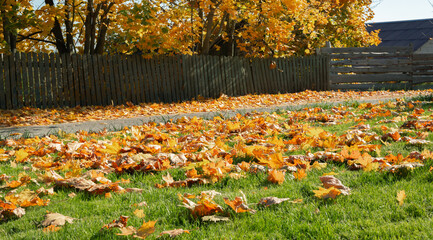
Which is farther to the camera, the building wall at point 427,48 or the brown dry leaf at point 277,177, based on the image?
the building wall at point 427,48

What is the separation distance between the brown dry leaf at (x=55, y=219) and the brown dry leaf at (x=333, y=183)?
1.59m

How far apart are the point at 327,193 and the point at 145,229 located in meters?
1.12

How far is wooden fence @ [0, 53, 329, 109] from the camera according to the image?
1097 cm

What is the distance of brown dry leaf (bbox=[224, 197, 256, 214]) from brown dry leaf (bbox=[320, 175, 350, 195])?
0.61 metres

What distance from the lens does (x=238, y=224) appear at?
2.25 meters

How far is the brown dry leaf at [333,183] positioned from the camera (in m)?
2.61

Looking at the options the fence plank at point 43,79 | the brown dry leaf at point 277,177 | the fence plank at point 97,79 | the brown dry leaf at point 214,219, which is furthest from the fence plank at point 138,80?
the brown dry leaf at point 214,219

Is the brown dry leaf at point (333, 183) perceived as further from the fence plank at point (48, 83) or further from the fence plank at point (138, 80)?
the fence plank at point (138, 80)

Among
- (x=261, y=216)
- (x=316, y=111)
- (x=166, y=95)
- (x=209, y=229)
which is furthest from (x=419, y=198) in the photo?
(x=166, y=95)

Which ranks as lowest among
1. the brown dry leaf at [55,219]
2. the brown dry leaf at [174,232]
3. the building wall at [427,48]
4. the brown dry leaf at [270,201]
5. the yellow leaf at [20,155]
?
the brown dry leaf at [174,232]

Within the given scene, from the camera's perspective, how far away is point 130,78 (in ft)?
41.3

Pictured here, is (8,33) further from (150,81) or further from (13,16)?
(150,81)

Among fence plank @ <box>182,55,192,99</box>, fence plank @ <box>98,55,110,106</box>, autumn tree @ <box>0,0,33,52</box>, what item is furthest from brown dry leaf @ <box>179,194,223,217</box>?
fence plank @ <box>182,55,192,99</box>

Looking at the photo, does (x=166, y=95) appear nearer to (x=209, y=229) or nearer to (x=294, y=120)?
(x=294, y=120)
